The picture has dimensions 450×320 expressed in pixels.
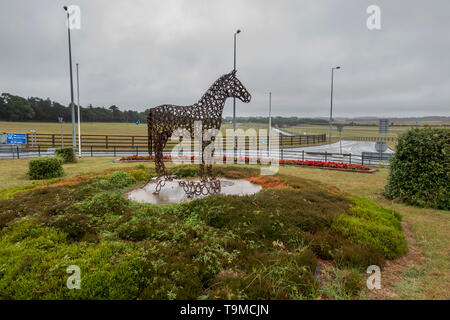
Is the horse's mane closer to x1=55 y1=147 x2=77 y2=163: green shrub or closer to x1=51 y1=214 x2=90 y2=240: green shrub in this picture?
x1=51 y1=214 x2=90 y2=240: green shrub

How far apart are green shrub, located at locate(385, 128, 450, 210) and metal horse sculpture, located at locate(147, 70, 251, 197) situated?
17.8ft

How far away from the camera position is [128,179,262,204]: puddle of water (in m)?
7.05

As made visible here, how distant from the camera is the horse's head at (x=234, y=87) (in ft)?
24.2

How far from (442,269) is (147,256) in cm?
475

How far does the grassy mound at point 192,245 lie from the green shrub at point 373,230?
19 mm

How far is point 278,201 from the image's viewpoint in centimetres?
605

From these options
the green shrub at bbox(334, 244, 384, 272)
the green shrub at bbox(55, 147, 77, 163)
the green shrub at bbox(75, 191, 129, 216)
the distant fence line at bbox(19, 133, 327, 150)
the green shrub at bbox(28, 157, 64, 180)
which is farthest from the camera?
the distant fence line at bbox(19, 133, 327, 150)

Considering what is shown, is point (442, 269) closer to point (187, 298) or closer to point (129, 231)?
point (187, 298)

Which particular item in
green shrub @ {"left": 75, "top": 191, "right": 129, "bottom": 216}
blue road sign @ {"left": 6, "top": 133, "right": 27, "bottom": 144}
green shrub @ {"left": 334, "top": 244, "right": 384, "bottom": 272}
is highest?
blue road sign @ {"left": 6, "top": 133, "right": 27, "bottom": 144}

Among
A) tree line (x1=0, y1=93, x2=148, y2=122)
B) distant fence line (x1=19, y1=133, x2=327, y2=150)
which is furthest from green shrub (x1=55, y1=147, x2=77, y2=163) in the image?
tree line (x1=0, y1=93, x2=148, y2=122)

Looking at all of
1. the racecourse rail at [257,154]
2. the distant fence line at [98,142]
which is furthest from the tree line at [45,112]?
the racecourse rail at [257,154]

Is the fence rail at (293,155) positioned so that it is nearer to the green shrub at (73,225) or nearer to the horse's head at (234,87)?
the horse's head at (234,87)

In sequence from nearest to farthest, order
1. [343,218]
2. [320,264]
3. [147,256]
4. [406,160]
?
1. [147,256]
2. [320,264]
3. [343,218]
4. [406,160]

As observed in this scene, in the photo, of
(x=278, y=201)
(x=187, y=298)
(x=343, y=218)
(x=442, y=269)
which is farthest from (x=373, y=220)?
(x=187, y=298)
